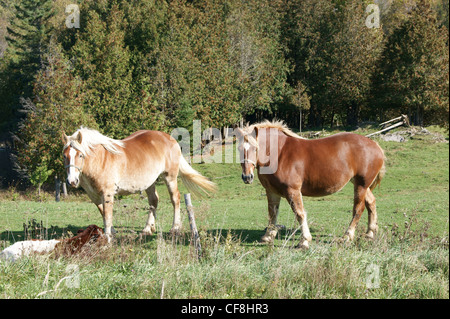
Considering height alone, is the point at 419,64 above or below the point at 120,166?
above

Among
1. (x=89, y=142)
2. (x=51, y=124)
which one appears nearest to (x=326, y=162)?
(x=89, y=142)

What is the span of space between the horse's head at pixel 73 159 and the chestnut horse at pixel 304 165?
322cm

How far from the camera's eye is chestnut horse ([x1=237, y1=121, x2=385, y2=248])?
9227 mm

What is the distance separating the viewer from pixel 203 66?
1502 inches

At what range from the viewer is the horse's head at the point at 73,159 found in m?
8.56

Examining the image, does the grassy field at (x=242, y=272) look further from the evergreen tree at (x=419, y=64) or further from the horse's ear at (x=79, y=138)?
the evergreen tree at (x=419, y=64)

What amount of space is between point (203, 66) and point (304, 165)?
1181 inches

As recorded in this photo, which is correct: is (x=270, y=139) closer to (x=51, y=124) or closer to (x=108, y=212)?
(x=108, y=212)

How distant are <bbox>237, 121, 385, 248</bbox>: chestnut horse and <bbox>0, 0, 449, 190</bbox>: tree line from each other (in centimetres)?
1802

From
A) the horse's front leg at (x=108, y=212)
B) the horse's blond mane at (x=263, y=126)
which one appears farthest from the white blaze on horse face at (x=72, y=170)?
the horse's blond mane at (x=263, y=126)

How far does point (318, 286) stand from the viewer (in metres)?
6.54

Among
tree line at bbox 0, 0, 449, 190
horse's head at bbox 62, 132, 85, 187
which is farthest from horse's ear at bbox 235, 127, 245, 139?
tree line at bbox 0, 0, 449, 190

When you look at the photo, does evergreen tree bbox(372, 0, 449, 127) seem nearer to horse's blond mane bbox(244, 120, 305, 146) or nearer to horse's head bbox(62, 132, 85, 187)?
horse's blond mane bbox(244, 120, 305, 146)

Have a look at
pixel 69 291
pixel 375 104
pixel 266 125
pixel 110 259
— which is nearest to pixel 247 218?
pixel 266 125
